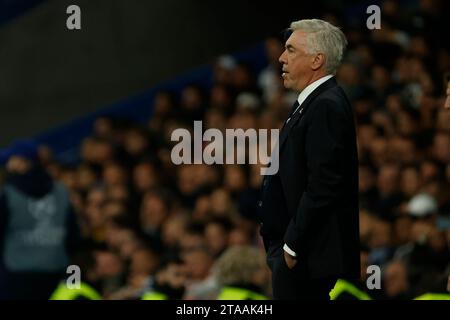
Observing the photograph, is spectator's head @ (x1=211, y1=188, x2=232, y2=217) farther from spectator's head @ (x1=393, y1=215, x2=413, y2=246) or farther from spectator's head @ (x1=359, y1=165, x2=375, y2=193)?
spectator's head @ (x1=393, y1=215, x2=413, y2=246)

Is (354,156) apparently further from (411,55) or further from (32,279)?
(411,55)

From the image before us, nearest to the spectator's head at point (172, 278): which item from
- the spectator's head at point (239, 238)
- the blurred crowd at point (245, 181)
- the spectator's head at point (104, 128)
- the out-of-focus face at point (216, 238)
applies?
the blurred crowd at point (245, 181)

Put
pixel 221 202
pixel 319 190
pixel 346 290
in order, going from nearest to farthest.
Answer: pixel 319 190 → pixel 346 290 → pixel 221 202

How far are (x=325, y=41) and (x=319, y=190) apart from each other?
469 millimetres

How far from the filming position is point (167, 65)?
8.89 meters

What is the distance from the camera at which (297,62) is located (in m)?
3.73

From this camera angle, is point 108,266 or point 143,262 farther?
point 108,266

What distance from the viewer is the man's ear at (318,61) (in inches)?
146

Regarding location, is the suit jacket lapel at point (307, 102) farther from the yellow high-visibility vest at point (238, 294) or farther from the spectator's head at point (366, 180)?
the spectator's head at point (366, 180)

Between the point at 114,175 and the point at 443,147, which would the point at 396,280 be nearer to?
the point at 443,147

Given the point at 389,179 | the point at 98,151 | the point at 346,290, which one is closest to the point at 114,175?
the point at 98,151

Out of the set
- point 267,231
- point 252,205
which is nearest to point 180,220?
point 252,205

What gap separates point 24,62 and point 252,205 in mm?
3151

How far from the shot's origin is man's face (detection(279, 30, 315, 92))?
372 cm
